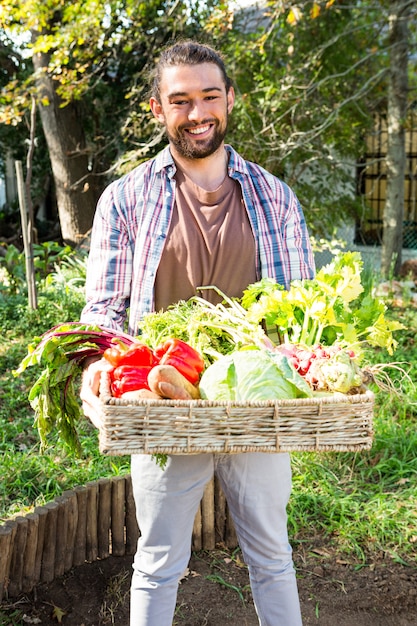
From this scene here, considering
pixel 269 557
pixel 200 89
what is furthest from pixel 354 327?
pixel 200 89

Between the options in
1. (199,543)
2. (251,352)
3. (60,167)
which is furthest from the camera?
(60,167)

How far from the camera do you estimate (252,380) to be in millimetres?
1980

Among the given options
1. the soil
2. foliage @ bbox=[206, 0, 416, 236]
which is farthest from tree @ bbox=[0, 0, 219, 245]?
the soil

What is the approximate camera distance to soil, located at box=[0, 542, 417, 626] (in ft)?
10.6

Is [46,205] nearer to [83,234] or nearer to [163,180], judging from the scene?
[83,234]

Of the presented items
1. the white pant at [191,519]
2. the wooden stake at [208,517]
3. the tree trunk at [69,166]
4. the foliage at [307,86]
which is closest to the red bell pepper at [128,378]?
the white pant at [191,519]

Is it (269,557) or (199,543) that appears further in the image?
(199,543)

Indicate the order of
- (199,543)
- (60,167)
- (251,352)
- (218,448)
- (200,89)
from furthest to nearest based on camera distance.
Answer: (60,167), (199,543), (200,89), (251,352), (218,448)

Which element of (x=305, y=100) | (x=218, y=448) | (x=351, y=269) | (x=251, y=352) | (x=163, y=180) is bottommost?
(x=218, y=448)

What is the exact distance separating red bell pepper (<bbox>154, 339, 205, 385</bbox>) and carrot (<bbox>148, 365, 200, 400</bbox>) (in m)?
0.05

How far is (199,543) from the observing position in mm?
3754

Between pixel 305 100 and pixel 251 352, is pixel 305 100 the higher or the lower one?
the higher one

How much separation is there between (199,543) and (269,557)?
1.43 m

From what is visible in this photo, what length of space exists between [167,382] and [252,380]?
243 millimetres
